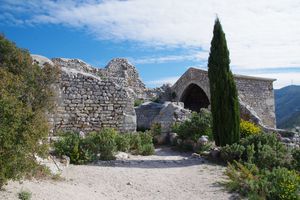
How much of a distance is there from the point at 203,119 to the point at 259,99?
36.3 ft

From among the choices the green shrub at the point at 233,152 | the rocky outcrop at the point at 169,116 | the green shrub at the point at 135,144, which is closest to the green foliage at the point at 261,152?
the green shrub at the point at 233,152

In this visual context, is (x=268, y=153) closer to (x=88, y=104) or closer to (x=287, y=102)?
(x=88, y=104)

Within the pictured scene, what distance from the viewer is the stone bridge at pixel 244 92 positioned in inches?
902

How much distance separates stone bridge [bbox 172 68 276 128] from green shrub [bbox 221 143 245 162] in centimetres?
1152

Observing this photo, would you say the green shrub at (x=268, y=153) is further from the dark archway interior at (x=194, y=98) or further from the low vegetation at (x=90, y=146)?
the dark archway interior at (x=194, y=98)

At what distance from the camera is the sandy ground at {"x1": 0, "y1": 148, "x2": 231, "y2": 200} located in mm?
6371

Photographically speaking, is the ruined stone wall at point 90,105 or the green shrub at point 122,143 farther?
the ruined stone wall at point 90,105

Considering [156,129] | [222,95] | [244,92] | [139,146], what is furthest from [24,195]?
[244,92]

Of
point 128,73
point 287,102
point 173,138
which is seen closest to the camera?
point 173,138

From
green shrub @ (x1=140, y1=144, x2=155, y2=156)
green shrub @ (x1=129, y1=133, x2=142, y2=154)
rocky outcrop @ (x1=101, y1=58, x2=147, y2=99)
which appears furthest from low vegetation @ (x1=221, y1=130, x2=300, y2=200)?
rocky outcrop @ (x1=101, y1=58, x2=147, y2=99)

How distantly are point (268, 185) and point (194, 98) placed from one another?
19.8 m

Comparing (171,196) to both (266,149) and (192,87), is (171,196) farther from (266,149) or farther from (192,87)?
(192,87)

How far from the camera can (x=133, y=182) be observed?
8.08 meters

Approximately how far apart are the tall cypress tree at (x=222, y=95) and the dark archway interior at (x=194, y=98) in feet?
42.3
